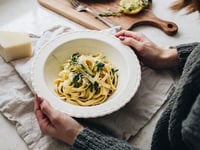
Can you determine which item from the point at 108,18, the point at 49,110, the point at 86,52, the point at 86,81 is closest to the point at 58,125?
the point at 49,110

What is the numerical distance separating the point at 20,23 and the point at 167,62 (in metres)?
0.48

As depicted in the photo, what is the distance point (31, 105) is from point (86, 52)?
213 millimetres

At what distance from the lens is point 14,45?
93 cm

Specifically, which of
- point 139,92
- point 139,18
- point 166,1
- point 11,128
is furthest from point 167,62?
point 11,128

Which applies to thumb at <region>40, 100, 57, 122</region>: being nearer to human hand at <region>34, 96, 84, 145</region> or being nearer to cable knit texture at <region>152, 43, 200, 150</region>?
human hand at <region>34, 96, 84, 145</region>

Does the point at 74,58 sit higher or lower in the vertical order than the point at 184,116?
lower

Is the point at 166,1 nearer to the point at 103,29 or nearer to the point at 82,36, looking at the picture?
the point at 103,29

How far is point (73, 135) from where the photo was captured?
78cm

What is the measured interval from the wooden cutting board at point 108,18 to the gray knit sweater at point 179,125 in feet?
1.31

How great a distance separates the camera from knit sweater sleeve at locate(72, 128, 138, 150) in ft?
2.48

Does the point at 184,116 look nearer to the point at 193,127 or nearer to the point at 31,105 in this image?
the point at 193,127

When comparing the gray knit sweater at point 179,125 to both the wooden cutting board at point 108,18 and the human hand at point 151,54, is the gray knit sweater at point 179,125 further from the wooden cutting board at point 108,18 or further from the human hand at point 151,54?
the wooden cutting board at point 108,18

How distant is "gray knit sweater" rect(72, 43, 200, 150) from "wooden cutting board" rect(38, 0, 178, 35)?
399mm

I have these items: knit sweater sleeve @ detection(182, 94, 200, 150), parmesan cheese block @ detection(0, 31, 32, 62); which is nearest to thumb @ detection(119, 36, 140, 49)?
parmesan cheese block @ detection(0, 31, 32, 62)
